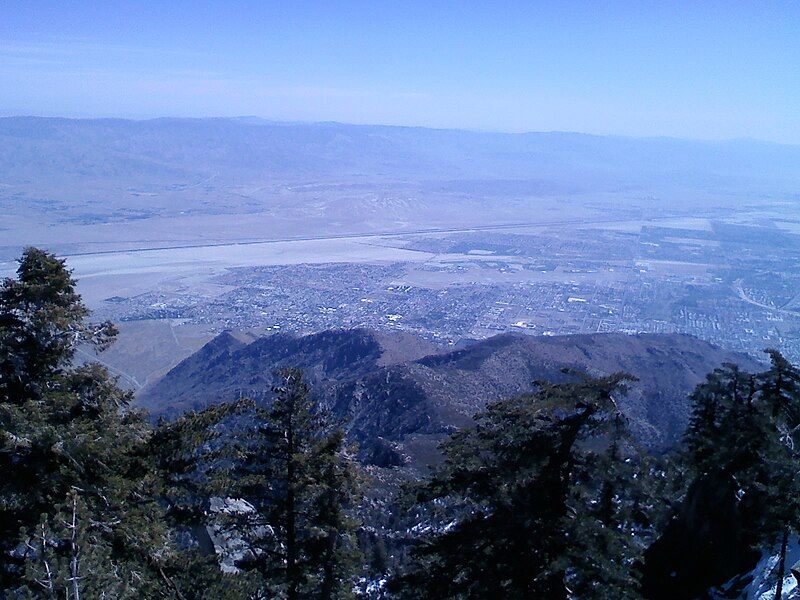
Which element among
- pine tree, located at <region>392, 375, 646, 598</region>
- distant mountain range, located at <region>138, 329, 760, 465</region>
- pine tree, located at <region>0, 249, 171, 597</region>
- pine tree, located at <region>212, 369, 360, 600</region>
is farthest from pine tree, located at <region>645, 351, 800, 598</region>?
distant mountain range, located at <region>138, 329, 760, 465</region>

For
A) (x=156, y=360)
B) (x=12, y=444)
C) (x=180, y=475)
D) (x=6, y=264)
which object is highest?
(x=12, y=444)

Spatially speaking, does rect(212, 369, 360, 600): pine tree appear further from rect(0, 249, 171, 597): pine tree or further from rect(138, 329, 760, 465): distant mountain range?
rect(138, 329, 760, 465): distant mountain range

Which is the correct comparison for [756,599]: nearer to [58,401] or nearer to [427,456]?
[58,401]

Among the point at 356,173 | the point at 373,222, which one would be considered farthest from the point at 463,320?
the point at 356,173

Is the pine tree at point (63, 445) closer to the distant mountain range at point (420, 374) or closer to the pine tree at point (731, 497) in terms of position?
the pine tree at point (731, 497)

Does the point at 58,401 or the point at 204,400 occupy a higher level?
the point at 58,401

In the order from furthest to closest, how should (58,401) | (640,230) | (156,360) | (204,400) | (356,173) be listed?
(356,173) → (640,230) → (156,360) → (204,400) → (58,401)

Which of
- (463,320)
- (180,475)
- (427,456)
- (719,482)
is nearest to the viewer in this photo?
(180,475)
